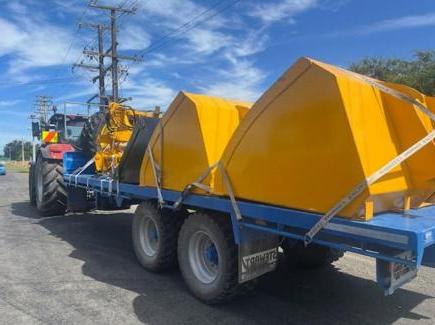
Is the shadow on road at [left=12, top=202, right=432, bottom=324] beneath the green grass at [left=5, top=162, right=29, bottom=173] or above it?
beneath

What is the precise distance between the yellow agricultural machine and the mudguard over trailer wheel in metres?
0.01

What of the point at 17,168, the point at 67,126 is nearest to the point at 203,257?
the point at 67,126

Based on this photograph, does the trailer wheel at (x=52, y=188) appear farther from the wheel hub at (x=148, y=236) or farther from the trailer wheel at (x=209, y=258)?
the trailer wheel at (x=209, y=258)

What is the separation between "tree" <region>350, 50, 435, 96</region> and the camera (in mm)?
28953

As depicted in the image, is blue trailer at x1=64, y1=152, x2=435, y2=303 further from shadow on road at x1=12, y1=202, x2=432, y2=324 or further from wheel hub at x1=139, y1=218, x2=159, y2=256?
shadow on road at x1=12, y1=202, x2=432, y2=324

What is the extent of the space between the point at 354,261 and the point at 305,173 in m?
3.38

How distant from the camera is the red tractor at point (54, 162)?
32.8ft

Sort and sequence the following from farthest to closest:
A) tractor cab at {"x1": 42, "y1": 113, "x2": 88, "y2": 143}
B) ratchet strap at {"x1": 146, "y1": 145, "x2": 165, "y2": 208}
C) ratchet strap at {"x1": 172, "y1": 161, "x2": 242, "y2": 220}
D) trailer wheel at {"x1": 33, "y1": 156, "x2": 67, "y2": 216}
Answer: tractor cab at {"x1": 42, "y1": 113, "x2": 88, "y2": 143} < trailer wheel at {"x1": 33, "y1": 156, "x2": 67, "y2": 216} < ratchet strap at {"x1": 146, "y1": 145, "x2": 165, "y2": 208} < ratchet strap at {"x1": 172, "y1": 161, "x2": 242, "y2": 220}

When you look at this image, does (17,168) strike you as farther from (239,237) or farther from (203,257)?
(239,237)

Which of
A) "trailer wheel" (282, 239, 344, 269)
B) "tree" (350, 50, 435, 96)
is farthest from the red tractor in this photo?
"tree" (350, 50, 435, 96)

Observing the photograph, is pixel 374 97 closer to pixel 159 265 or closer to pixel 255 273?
pixel 255 273

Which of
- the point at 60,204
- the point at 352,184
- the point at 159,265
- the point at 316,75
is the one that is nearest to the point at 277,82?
the point at 316,75

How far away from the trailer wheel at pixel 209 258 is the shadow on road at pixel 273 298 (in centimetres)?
17

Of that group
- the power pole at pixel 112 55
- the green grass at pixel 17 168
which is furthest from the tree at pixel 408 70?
the green grass at pixel 17 168
